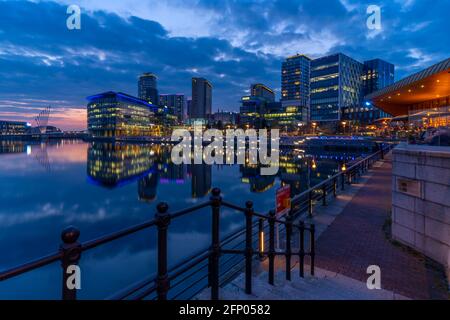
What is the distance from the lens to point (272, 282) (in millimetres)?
4918

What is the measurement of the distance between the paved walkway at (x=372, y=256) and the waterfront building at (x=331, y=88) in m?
152

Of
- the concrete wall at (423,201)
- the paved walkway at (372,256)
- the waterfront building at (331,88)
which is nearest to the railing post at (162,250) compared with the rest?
the paved walkway at (372,256)

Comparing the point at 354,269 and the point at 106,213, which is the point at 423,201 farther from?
the point at 106,213

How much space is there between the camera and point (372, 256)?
695 cm


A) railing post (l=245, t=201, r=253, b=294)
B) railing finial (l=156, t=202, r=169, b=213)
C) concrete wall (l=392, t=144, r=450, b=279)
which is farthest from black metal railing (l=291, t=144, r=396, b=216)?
railing finial (l=156, t=202, r=169, b=213)

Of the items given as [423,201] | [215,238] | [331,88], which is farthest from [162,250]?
[331,88]

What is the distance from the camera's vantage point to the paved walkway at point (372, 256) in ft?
18.1

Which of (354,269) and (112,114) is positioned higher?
(112,114)

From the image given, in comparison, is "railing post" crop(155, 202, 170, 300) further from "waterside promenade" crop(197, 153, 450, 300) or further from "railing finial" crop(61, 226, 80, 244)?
"waterside promenade" crop(197, 153, 450, 300)

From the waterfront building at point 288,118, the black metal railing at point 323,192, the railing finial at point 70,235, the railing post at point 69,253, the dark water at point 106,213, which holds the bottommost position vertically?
the dark water at point 106,213

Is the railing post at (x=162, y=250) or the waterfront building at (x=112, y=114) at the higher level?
the waterfront building at (x=112, y=114)

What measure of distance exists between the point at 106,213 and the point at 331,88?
509 feet

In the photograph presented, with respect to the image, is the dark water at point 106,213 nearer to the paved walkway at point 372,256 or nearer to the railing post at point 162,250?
the paved walkway at point 372,256
